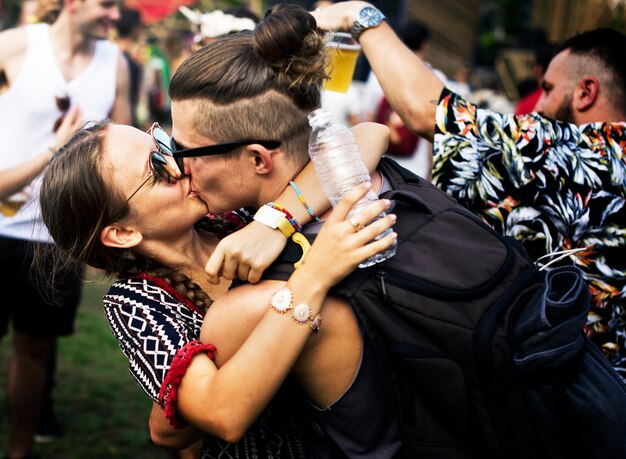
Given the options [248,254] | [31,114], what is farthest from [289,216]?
[31,114]

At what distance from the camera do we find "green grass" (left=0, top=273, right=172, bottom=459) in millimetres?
4613

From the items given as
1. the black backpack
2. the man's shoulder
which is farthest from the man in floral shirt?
the man's shoulder

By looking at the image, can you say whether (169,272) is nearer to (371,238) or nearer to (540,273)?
(371,238)

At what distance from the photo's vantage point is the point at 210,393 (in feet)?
5.68

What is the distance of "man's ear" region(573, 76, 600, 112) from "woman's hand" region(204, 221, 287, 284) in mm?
1398

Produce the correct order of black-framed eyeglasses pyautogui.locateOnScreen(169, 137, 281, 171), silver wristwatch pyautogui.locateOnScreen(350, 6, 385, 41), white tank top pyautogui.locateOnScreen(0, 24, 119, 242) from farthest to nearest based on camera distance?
1. white tank top pyautogui.locateOnScreen(0, 24, 119, 242)
2. silver wristwatch pyautogui.locateOnScreen(350, 6, 385, 41)
3. black-framed eyeglasses pyautogui.locateOnScreen(169, 137, 281, 171)

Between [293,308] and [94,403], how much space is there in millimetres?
4026

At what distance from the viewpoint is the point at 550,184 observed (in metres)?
2.30

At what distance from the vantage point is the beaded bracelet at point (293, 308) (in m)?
1.67

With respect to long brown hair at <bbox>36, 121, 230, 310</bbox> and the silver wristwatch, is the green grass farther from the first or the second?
the silver wristwatch

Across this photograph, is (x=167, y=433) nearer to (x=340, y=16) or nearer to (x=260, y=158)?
(x=260, y=158)

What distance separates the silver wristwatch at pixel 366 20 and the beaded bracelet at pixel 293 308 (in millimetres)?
1232

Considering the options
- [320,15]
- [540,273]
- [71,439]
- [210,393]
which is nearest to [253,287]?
[210,393]

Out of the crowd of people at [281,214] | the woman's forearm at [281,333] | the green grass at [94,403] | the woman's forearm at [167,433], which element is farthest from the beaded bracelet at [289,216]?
the green grass at [94,403]
